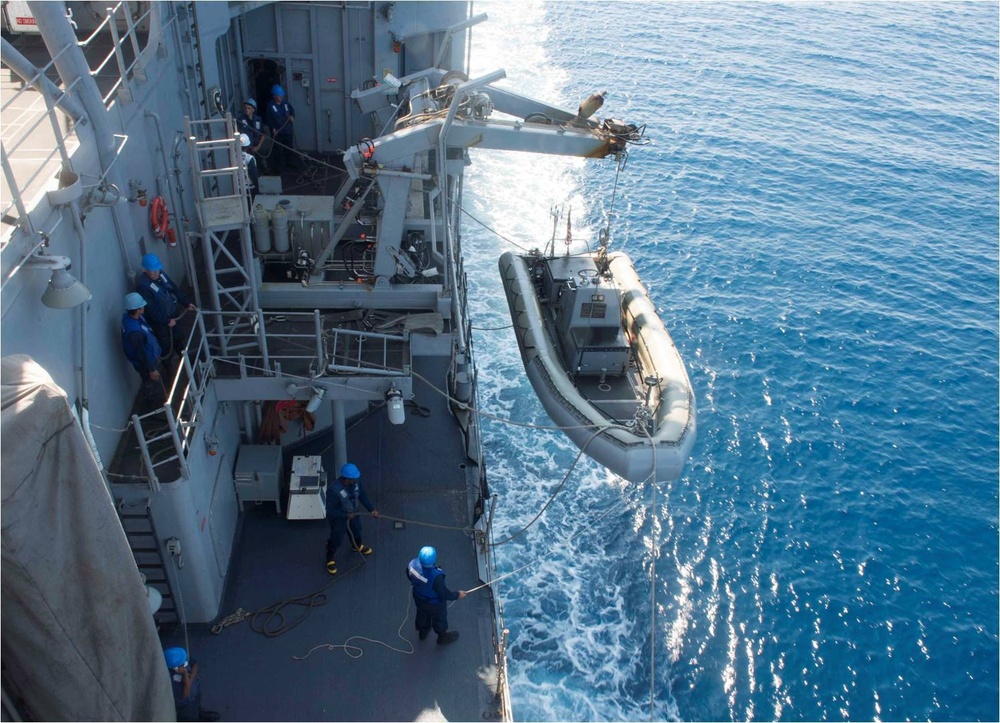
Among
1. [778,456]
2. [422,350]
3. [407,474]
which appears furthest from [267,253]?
[778,456]

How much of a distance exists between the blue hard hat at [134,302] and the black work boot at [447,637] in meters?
4.97

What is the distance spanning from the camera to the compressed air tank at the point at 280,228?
37.1 ft

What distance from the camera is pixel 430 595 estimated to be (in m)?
8.63

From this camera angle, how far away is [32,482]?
453 centimetres

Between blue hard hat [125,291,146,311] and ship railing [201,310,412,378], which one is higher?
blue hard hat [125,291,146,311]

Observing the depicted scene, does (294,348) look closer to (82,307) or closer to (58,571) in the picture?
(82,307)

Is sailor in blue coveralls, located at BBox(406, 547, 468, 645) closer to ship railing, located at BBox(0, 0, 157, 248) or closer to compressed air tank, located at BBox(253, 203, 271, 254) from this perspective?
ship railing, located at BBox(0, 0, 157, 248)

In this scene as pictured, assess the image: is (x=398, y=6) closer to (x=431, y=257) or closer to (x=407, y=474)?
(x=431, y=257)

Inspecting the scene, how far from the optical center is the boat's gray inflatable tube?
12.0 m

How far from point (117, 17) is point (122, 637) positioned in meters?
10.1

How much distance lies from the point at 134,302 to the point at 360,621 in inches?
177

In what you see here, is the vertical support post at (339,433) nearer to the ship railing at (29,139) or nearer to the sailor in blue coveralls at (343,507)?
the sailor in blue coveralls at (343,507)

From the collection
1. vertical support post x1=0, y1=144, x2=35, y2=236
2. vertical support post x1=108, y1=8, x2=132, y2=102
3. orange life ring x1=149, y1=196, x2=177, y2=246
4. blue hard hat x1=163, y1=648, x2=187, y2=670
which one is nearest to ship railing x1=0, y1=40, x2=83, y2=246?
vertical support post x1=0, y1=144, x2=35, y2=236

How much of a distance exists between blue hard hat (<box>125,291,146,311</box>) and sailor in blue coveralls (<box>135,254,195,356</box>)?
0.28 m
